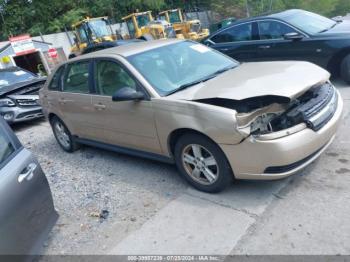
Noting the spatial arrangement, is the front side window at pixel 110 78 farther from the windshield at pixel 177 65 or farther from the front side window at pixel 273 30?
the front side window at pixel 273 30

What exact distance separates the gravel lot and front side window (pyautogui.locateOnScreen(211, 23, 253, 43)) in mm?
3372

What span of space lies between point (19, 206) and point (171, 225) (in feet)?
4.61

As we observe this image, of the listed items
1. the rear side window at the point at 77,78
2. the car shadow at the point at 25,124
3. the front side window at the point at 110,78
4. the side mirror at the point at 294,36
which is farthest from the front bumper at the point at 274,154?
the car shadow at the point at 25,124

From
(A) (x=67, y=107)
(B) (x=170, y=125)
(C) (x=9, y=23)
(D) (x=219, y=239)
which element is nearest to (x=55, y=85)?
(A) (x=67, y=107)

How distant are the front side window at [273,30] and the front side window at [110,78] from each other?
4216 mm

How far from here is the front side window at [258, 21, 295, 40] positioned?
7191mm

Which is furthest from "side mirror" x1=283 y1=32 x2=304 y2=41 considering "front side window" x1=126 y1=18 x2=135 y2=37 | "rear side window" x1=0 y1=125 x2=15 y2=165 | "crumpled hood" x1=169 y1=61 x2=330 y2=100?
"front side window" x1=126 y1=18 x2=135 y2=37

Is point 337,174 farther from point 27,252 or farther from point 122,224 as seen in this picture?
point 27,252

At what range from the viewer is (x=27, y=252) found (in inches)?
111

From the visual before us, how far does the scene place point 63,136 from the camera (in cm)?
610

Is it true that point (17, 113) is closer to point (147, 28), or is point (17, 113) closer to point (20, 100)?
point (20, 100)

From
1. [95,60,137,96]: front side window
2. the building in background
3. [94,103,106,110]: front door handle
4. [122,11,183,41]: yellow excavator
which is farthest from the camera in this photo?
[122,11,183,41]: yellow excavator

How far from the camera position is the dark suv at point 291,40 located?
662cm

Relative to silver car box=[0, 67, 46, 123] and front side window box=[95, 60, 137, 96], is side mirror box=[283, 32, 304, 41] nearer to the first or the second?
front side window box=[95, 60, 137, 96]
